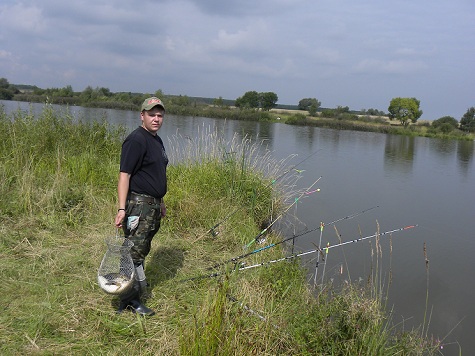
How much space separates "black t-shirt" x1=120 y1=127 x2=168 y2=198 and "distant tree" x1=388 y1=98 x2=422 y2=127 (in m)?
53.6

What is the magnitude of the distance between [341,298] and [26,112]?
5835 mm

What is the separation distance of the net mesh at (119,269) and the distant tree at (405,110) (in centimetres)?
5377

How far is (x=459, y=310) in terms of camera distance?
4.57 m

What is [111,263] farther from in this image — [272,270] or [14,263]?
[272,270]

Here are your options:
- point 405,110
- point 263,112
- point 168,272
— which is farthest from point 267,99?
point 168,272

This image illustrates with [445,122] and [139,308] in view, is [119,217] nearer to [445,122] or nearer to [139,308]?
[139,308]

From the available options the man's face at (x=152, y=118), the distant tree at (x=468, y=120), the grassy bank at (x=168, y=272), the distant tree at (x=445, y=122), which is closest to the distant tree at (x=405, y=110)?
the distant tree at (x=445, y=122)

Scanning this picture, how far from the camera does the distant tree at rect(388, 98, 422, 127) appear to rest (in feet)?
170

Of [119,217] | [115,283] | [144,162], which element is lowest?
[115,283]

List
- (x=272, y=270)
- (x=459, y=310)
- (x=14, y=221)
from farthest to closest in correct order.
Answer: (x=459, y=310), (x=14, y=221), (x=272, y=270)

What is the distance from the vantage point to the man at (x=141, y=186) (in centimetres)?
250

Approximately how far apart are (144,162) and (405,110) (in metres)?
55.6

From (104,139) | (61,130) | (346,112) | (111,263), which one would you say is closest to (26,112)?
(61,130)

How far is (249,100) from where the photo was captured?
191ft
